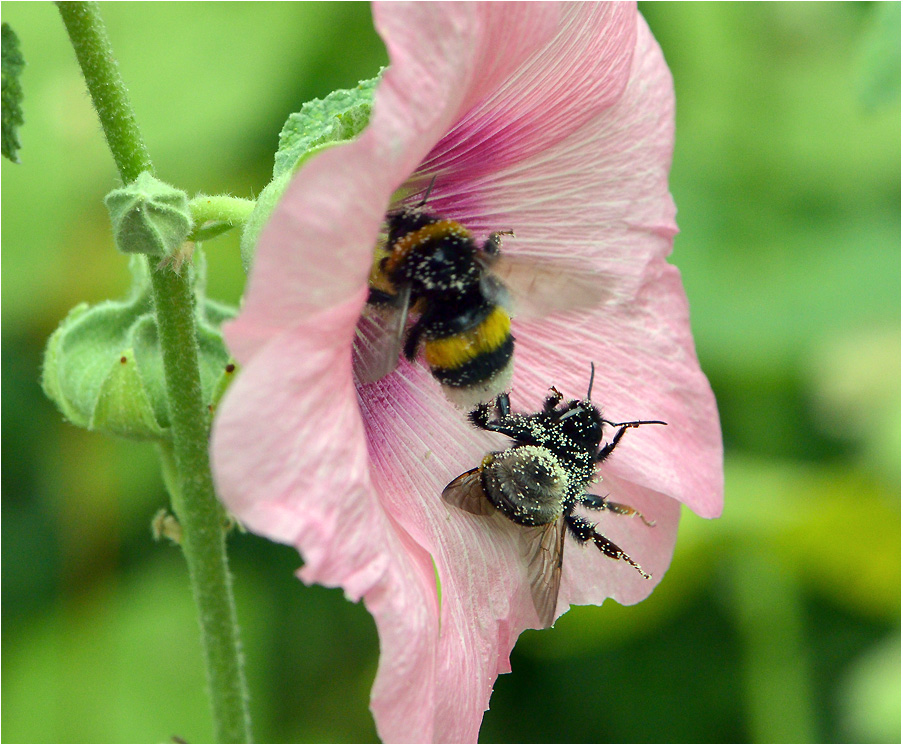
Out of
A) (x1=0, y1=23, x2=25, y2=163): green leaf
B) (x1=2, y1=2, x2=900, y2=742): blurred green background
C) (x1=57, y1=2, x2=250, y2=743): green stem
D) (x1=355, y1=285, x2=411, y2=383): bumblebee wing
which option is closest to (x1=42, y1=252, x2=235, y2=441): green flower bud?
(x1=57, y1=2, x2=250, y2=743): green stem

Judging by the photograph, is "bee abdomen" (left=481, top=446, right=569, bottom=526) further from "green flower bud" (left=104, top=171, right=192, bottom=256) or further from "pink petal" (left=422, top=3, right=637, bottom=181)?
"green flower bud" (left=104, top=171, right=192, bottom=256)

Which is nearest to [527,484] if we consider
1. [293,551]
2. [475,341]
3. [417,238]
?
[475,341]

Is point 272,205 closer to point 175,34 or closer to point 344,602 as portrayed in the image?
point 344,602

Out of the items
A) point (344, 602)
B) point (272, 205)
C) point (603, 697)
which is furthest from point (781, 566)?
point (272, 205)

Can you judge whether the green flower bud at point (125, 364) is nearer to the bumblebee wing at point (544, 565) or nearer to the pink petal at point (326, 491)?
the pink petal at point (326, 491)

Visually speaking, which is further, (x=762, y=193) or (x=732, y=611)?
(x=762, y=193)

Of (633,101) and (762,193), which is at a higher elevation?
(633,101)
